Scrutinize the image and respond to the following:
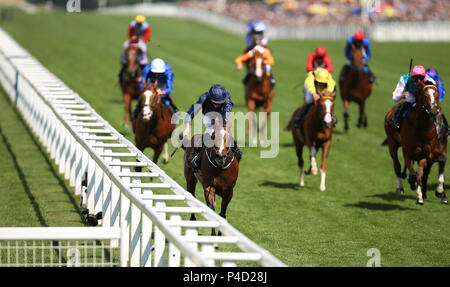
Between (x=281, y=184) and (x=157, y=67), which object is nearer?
(x=157, y=67)

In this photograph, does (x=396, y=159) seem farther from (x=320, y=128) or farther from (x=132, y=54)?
(x=132, y=54)

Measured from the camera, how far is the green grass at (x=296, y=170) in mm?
9938

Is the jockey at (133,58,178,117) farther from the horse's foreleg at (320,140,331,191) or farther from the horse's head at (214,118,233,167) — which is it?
the horse's head at (214,118,233,167)

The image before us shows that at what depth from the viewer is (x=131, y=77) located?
17516 millimetres

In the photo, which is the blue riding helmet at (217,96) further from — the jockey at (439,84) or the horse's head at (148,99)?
the jockey at (439,84)

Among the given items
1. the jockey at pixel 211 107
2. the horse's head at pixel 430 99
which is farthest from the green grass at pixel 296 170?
the horse's head at pixel 430 99

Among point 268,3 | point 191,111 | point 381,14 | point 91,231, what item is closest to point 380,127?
point 191,111

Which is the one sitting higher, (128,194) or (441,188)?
(128,194)

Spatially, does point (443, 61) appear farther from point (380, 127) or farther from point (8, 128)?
point (8, 128)

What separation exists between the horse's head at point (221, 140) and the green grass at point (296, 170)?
1259 mm

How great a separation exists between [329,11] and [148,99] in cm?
3968

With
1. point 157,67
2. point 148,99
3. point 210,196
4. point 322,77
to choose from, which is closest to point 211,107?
point 210,196

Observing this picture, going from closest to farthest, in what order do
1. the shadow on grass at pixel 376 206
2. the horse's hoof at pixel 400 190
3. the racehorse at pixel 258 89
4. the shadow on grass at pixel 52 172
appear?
the shadow on grass at pixel 52 172
the shadow on grass at pixel 376 206
the horse's hoof at pixel 400 190
the racehorse at pixel 258 89
